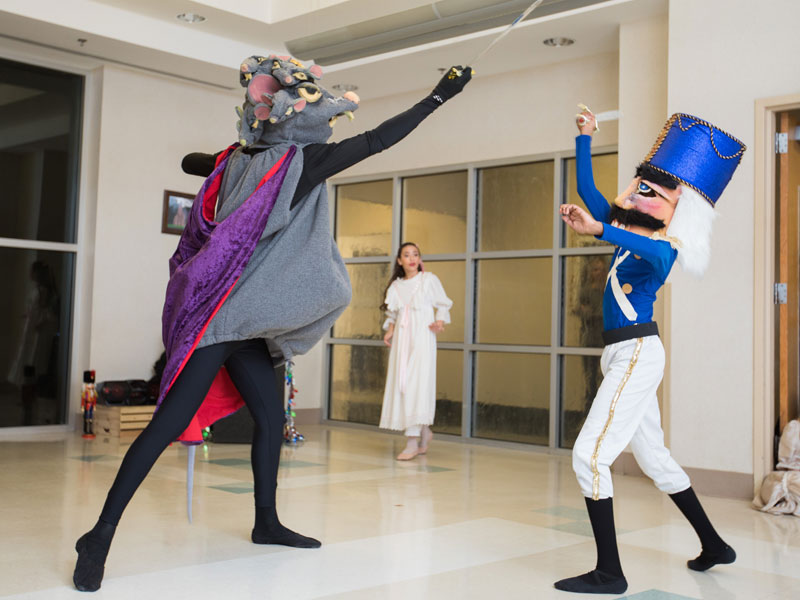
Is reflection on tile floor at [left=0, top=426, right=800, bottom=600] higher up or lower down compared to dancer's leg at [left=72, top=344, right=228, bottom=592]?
lower down

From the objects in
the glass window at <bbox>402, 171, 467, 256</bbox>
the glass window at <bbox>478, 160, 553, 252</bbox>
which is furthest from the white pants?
the glass window at <bbox>402, 171, 467, 256</bbox>

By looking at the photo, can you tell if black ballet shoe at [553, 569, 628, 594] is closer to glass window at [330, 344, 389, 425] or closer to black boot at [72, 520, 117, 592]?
black boot at [72, 520, 117, 592]

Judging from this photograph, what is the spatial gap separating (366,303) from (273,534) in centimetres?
487

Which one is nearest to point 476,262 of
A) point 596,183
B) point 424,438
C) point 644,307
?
point 596,183

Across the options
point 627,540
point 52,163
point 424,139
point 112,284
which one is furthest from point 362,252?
point 627,540

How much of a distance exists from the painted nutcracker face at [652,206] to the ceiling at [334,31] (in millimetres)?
2699

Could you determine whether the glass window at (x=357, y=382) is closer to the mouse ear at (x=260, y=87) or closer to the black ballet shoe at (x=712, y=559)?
the black ballet shoe at (x=712, y=559)

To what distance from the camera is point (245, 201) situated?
268 cm

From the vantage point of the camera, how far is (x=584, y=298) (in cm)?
627

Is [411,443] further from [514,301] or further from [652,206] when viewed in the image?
[652,206]

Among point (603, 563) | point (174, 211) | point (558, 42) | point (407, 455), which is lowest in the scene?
point (407, 455)

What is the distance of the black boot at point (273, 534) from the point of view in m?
3.03

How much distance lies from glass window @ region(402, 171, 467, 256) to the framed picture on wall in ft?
6.15

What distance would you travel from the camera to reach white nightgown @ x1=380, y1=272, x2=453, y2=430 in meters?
5.76
